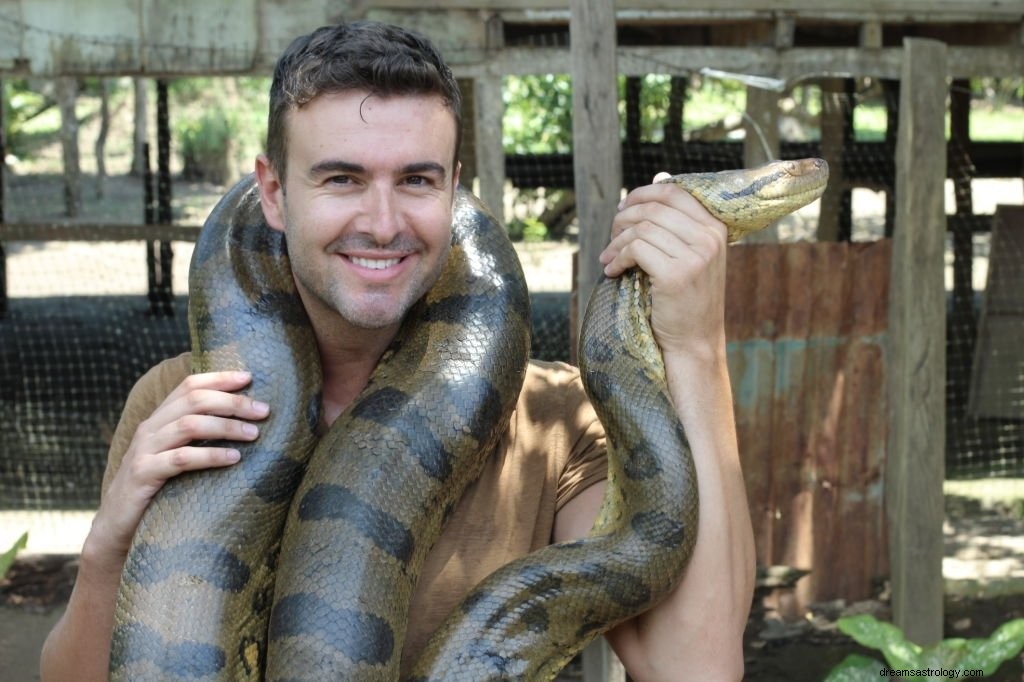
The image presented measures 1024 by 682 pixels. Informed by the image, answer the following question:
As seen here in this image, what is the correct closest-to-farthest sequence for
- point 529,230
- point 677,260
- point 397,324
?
point 677,260
point 397,324
point 529,230

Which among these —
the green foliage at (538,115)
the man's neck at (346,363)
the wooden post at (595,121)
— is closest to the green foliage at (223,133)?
the green foliage at (538,115)

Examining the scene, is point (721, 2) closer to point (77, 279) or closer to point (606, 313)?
point (606, 313)

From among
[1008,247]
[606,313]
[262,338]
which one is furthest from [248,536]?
[1008,247]

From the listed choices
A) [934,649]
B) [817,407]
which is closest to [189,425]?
[934,649]

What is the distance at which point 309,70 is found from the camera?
2406mm

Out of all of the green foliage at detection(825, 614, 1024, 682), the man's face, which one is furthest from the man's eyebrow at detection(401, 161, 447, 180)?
the green foliage at detection(825, 614, 1024, 682)

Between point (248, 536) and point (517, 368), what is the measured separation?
700 millimetres

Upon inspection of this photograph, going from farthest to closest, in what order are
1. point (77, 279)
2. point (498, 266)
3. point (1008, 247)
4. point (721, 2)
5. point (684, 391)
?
point (77, 279) → point (1008, 247) → point (721, 2) → point (498, 266) → point (684, 391)

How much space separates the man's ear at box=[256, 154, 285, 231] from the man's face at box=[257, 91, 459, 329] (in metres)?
0.11

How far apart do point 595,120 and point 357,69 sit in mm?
2491

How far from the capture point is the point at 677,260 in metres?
2.50

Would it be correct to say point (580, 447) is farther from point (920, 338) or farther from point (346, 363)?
point (920, 338)

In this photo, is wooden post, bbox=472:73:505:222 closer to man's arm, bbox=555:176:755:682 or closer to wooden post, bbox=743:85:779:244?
wooden post, bbox=743:85:779:244

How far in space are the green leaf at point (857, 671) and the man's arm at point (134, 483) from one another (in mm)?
2988
